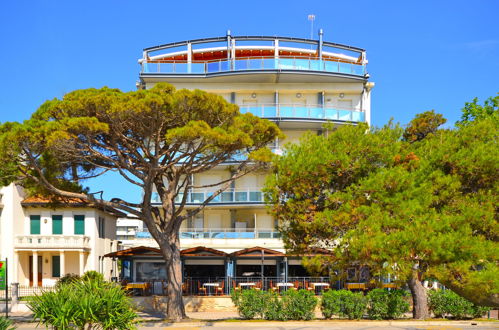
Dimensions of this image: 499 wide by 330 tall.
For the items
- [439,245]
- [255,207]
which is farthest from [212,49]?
[439,245]

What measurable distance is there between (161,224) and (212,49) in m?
17.7

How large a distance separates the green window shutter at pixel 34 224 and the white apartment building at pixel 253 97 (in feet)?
23.9

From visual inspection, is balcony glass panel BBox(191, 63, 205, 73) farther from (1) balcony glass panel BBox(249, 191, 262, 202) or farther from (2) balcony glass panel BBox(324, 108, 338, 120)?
(1) balcony glass panel BBox(249, 191, 262, 202)

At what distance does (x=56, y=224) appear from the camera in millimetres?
40594

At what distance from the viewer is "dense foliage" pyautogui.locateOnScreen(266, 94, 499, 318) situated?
16438mm

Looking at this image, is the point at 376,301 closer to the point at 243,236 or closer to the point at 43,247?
the point at 243,236

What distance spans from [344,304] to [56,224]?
74.7 feet

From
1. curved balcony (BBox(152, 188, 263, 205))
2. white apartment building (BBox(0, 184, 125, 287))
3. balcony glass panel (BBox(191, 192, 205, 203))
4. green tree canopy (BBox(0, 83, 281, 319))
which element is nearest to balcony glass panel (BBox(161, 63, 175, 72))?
curved balcony (BBox(152, 188, 263, 205))

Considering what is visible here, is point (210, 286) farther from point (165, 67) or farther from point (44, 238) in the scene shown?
point (165, 67)

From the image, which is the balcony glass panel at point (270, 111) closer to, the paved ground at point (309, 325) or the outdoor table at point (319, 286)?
the outdoor table at point (319, 286)

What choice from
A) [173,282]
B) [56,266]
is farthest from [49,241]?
[173,282]

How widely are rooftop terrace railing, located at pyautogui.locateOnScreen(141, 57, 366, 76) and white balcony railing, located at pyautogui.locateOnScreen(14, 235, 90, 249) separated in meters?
11.4

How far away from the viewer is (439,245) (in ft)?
53.5

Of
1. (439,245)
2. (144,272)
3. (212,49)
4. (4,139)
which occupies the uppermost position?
(212,49)
